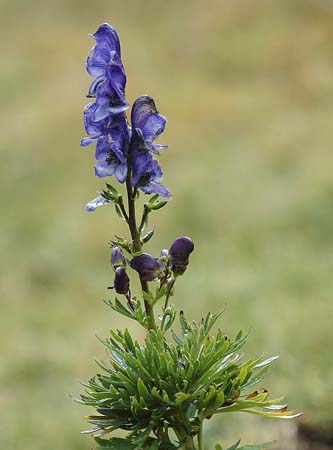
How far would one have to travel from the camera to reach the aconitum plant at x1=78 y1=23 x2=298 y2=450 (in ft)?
6.20

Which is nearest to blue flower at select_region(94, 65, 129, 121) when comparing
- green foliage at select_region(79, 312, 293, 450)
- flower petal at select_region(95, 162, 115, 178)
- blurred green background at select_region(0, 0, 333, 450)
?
flower petal at select_region(95, 162, 115, 178)

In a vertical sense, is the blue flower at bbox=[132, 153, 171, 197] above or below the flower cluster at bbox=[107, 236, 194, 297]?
above

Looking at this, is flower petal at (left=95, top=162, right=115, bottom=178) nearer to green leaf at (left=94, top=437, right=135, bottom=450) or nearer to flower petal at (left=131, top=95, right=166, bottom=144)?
flower petal at (left=131, top=95, right=166, bottom=144)

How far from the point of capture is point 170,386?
6.34ft

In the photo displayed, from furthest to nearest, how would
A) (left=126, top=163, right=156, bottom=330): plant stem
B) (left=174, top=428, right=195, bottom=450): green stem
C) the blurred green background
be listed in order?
the blurred green background
(left=174, top=428, right=195, bottom=450): green stem
(left=126, top=163, right=156, bottom=330): plant stem

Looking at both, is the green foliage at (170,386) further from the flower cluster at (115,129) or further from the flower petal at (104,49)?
the flower petal at (104,49)

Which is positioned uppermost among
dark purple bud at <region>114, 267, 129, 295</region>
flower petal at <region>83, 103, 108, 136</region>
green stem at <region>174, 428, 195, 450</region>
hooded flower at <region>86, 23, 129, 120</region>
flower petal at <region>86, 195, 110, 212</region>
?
hooded flower at <region>86, 23, 129, 120</region>

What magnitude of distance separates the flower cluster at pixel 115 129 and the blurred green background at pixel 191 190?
2.48 meters

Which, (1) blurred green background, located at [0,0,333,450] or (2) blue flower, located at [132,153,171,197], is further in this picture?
(1) blurred green background, located at [0,0,333,450]

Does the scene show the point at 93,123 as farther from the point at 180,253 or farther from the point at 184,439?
the point at 184,439

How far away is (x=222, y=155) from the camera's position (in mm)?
11648

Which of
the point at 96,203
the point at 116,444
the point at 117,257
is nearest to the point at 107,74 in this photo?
the point at 96,203

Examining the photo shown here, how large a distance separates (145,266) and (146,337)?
177 millimetres

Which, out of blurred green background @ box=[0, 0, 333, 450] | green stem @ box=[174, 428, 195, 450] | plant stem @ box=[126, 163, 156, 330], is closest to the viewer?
plant stem @ box=[126, 163, 156, 330]
